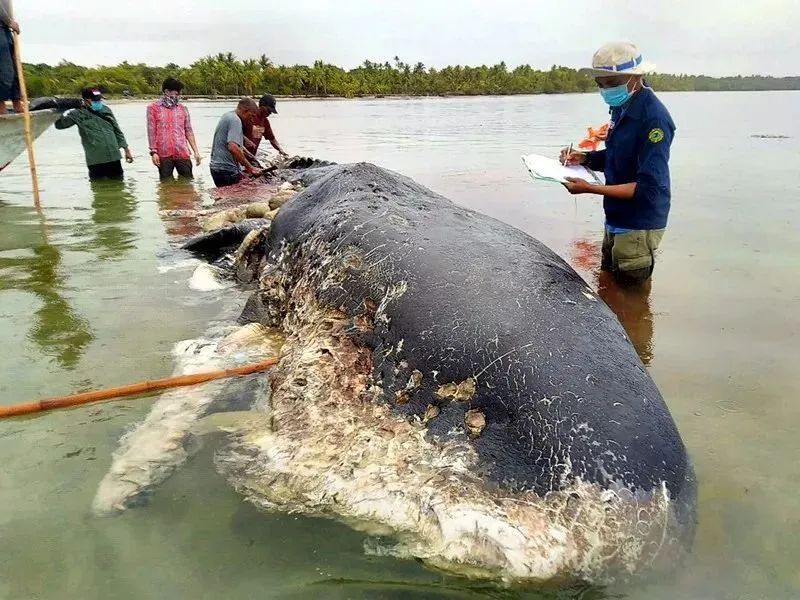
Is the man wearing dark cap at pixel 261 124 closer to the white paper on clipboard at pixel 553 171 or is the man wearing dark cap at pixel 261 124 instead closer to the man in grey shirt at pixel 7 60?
the man in grey shirt at pixel 7 60

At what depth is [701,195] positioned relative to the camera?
1359 cm

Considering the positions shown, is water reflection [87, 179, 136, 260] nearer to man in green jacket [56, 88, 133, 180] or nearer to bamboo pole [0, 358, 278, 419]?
man in green jacket [56, 88, 133, 180]

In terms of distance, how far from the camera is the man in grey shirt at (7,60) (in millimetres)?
11202

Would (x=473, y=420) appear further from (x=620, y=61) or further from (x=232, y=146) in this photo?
(x=232, y=146)

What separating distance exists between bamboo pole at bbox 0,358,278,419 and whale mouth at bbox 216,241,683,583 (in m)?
0.71

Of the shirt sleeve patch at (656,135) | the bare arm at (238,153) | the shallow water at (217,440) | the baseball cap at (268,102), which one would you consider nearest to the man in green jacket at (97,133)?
the shallow water at (217,440)

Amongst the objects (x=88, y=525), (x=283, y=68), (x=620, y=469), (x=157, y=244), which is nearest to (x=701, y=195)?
(x=157, y=244)

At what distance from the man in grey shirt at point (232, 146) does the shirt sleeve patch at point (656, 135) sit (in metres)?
8.96

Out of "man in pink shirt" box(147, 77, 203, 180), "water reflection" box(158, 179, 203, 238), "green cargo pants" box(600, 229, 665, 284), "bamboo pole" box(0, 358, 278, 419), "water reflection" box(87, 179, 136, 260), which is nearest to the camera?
"bamboo pole" box(0, 358, 278, 419)

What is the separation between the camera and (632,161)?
17.9ft

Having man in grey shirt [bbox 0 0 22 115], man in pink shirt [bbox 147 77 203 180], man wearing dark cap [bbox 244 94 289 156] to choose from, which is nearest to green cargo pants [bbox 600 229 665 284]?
man wearing dark cap [bbox 244 94 289 156]

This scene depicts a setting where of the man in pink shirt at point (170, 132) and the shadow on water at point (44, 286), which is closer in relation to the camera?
the shadow on water at point (44, 286)

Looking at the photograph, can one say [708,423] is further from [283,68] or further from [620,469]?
[283,68]

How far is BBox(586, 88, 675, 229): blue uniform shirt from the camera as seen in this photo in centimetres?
518
